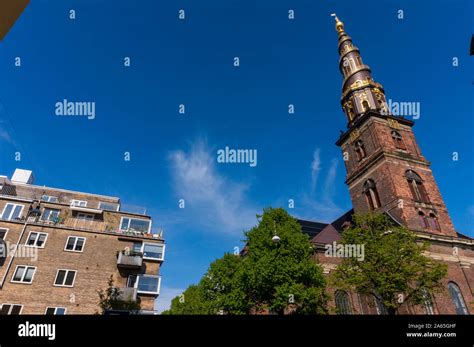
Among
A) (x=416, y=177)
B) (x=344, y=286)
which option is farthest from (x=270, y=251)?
(x=416, y=177)

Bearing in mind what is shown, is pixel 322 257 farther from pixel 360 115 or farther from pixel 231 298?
pixel 360 115

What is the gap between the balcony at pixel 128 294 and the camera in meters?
29.6

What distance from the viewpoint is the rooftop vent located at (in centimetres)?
4541

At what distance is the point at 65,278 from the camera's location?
99.9 ft

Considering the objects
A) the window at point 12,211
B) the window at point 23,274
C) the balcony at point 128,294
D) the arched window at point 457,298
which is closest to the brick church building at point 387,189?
the arched window at point 457,298

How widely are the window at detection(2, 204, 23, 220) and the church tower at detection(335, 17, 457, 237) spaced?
42.1 m

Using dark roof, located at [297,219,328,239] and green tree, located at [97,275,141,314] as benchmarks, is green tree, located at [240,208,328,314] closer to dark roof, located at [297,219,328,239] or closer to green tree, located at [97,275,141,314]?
green tree, located at [97,275,141,314]

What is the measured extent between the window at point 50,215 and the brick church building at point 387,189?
1154 inches

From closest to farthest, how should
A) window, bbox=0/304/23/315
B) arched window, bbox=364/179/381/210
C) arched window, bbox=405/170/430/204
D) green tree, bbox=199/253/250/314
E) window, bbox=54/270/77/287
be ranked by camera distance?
1. green tree, bbox=199/253/250/314
2. window, bbox=0/304/23/315
3. window, bbox=54/270/77/287
4. arched window, bbox=405/170/430/204
5. arched window, bbox=364/179/381/210

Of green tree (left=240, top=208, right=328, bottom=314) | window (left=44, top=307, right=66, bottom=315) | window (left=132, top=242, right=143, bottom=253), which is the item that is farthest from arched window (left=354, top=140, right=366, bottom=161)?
window (left=44, top=307, right=66, bottom=315)

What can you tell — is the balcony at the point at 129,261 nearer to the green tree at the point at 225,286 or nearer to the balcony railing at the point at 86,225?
the balcony railing at the point at 86,225

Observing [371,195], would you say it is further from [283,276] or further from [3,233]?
[3,233]

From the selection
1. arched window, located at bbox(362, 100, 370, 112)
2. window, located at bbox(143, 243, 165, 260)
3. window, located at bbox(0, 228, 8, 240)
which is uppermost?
arched window, located at bbox(362, 100, 370, 112)
